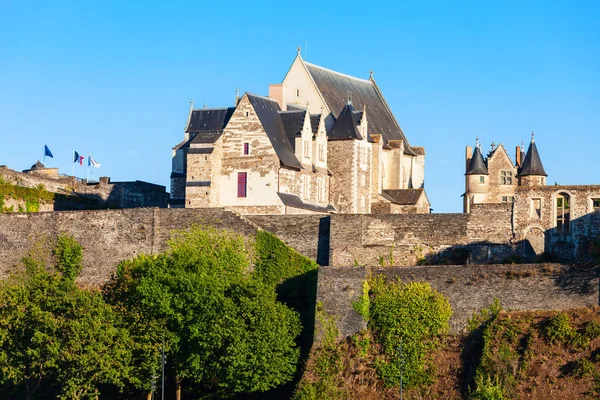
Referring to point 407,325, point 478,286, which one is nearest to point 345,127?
point 478,286

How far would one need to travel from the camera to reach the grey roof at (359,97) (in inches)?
3019

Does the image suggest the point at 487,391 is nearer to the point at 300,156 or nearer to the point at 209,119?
the point at 300,156

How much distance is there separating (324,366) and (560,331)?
8417 mm

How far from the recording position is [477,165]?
75312mm

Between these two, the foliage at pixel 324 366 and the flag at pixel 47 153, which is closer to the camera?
the foliage at pixel 324 366

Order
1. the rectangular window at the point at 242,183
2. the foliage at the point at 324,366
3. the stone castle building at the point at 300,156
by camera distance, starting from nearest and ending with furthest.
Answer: the foliage at the point at 324,366, the rectangular window at the point at 242,183, the stone castle building at the point at 300,156

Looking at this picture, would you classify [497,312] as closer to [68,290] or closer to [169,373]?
[169,373]

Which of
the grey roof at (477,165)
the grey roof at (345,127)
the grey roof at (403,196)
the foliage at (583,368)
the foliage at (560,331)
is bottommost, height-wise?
the foliage at (583,368)

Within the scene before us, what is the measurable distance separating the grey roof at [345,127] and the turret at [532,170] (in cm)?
867

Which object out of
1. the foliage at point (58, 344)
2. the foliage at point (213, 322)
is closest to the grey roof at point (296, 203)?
the foliage at point (213, 322)

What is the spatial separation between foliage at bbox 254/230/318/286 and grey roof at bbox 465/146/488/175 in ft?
53.5

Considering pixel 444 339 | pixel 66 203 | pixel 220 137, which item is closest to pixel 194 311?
pixel 444 339

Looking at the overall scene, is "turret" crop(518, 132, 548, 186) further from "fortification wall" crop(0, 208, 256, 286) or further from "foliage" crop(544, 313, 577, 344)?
"foliage" crop(544, 313, 577, 344)

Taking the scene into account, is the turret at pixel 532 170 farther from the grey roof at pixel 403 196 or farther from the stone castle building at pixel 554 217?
the stone castle building at pixel 554 217
